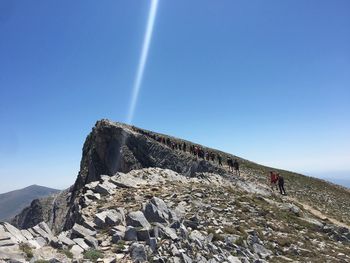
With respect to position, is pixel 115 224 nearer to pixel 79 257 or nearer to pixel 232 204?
pixel 79 257

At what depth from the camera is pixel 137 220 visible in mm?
17547

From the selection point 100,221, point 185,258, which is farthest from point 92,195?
point 185,258

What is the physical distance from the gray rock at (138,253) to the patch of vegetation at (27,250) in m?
3.88

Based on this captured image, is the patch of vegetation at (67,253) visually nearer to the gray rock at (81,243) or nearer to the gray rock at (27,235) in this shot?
the gray rock at (81,243)

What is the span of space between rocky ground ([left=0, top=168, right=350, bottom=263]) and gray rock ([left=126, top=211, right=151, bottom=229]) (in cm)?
5

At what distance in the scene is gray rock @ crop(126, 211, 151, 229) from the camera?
681 inches

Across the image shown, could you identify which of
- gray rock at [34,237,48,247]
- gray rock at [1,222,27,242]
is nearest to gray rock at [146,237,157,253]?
gray rock at [34,237,48,247]

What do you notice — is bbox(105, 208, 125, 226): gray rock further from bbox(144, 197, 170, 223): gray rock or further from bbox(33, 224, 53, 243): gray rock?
bbox(33, 224, 53, 243): gray rock

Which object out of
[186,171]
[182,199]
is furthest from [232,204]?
[186,171]

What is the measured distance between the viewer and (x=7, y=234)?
1352cm

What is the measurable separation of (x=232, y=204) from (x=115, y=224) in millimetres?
10681

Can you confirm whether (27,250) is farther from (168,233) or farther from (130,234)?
(168,233)

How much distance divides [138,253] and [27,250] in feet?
13.8

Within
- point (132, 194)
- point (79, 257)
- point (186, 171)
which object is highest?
point (186, 171)
